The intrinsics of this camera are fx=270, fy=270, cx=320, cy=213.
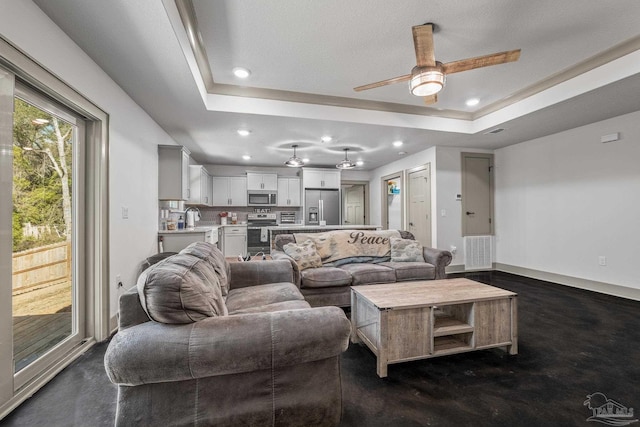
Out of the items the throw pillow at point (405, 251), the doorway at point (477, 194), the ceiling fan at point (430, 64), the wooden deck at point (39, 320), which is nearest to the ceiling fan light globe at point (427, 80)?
the ceiling fan at point (430, 64)

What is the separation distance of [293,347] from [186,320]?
50 cm

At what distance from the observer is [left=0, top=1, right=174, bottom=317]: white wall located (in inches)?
63.7

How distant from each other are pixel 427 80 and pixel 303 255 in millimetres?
2127

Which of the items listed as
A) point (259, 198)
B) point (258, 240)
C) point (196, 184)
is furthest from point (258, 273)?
Result: point (259, 198)

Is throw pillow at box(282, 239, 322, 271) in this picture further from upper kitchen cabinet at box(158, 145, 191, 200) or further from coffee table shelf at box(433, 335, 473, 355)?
upper kitchen cabinet at box(158, 145, 191, 200)

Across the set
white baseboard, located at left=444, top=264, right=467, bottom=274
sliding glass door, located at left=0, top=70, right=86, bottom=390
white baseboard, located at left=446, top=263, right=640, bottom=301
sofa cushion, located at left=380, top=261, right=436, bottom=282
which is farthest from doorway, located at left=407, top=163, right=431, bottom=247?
sliding glass door, located at left=0, top=70, right=86, bottom=390

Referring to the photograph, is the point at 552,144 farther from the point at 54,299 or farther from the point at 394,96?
the point at 54,299

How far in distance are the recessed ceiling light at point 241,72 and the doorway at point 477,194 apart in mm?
4203

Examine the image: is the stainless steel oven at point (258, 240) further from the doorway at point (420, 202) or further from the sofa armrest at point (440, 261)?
the sofa armrest at point (440, 261)

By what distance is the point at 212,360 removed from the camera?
117cm

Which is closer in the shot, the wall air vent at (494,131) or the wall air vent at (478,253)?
the wall air vent at (494,131)

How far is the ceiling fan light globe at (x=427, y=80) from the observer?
2.03 metres

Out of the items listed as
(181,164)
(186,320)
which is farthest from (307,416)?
(181,164)

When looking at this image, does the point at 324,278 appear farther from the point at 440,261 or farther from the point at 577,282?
the point at 577,282
